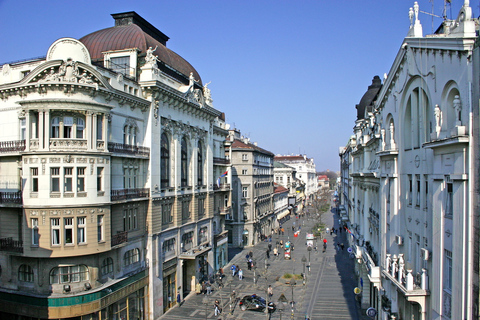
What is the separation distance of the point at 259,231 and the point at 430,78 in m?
60.0

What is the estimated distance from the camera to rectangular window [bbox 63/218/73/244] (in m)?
25.1

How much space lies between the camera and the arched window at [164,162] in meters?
35.8

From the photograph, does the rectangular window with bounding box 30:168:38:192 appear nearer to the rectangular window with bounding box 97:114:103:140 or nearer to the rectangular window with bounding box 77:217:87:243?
the rectangular window with bounding box 77:217:87:243

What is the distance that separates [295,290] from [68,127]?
93.2ft

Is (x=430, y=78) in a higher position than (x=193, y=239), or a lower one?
higher

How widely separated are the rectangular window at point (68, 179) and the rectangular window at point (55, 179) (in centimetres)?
43

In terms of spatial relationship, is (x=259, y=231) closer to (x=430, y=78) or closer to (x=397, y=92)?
(x=397, y=92)

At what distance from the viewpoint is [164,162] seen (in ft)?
120

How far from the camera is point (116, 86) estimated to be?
29.5 metres

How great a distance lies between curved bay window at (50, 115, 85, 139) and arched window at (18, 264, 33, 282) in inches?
348

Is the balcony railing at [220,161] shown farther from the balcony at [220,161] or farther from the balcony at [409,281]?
the balcony at [409,281]

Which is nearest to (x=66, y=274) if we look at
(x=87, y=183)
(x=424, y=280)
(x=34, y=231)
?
(x=34, y=231)

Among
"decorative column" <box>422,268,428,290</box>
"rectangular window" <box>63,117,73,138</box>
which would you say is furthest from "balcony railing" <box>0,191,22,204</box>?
"decorative column" <box>422,268,428,290</box>

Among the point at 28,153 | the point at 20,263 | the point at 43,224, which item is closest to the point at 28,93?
the point at 28,153
